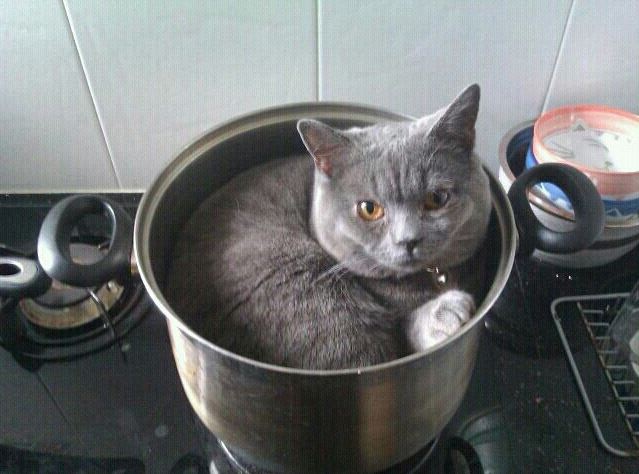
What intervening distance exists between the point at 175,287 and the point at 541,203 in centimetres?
54

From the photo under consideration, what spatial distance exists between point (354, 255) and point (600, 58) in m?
0.52

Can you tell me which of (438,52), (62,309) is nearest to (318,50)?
(438,52)

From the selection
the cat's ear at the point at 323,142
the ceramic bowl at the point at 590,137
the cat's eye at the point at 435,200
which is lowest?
the ceramic bowl at the point at 590,137

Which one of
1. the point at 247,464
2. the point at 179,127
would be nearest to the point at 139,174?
the point at 179,127

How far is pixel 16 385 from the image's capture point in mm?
897

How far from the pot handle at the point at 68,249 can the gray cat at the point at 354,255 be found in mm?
119

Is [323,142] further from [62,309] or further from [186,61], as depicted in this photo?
[62,309]

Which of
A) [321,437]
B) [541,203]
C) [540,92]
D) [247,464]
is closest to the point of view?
[321,437]

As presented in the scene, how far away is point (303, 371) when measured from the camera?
0.57 metres

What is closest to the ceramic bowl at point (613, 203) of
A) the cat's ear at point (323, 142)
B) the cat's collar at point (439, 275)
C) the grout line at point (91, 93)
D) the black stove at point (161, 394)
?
the black stove at point (161, 394)

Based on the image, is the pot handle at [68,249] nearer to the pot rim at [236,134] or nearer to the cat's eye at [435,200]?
the pot rim at [236,134]

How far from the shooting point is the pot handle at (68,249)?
0.69 metres

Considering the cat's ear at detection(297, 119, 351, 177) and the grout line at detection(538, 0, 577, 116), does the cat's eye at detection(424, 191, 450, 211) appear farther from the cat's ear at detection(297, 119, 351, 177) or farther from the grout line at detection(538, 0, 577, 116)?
the grout line at detection(538, 0, 577, 116)

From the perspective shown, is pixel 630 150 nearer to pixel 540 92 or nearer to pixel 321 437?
pixel 540 92
